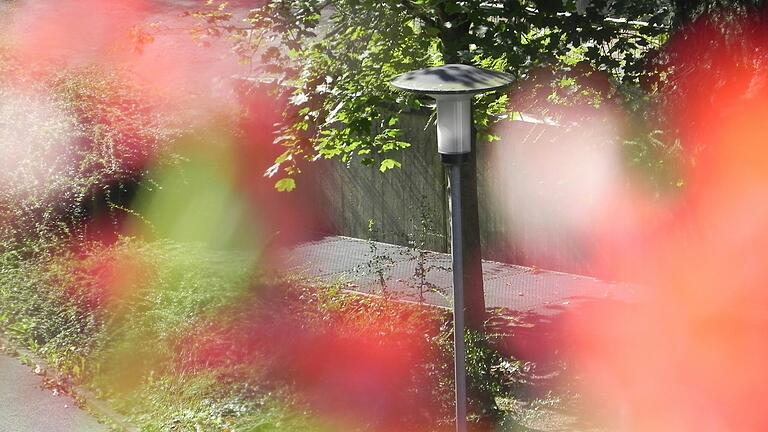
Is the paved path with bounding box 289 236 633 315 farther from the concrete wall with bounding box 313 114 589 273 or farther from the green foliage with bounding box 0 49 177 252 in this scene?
the green foliage with bounding box 0 49 177 252

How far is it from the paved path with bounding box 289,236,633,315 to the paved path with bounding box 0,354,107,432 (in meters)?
3.26

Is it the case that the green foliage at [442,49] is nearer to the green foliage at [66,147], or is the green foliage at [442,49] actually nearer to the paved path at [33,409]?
the paved path at [33,409]

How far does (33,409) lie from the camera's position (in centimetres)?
976

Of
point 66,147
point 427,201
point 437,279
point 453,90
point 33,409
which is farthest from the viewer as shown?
point 66,147

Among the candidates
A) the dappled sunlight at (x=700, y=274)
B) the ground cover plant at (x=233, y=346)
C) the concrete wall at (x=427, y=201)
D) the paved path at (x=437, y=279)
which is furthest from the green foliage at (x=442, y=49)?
the concrete wall at (x=427, y=201)

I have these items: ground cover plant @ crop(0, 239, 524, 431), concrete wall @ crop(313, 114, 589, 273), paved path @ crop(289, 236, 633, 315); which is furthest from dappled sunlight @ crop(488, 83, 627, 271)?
ground cover plant @ crop(0, 239, 524, 431)

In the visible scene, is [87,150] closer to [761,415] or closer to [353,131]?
[353,131]

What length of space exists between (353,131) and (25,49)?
12.1 meters

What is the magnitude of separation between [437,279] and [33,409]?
16.3 ft

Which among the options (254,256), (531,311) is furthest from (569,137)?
(254,256)

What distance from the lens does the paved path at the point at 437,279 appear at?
1187 cm

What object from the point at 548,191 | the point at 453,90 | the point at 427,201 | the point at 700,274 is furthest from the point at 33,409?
the point at 700,274

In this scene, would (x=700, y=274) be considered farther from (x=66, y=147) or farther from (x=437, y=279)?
(x=66, y=147)

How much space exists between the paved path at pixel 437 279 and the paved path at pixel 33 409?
326cm
